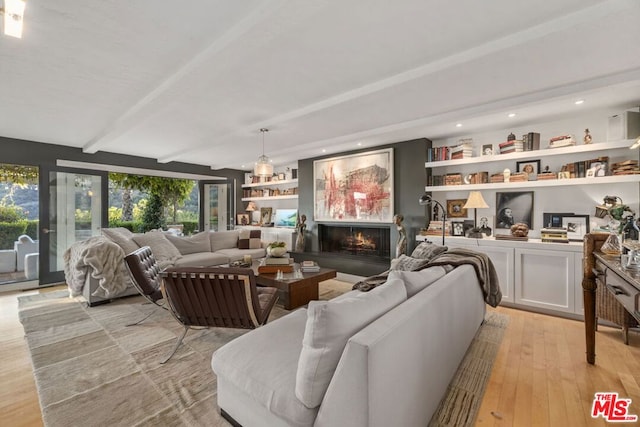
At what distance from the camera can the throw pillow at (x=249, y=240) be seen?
229 inches

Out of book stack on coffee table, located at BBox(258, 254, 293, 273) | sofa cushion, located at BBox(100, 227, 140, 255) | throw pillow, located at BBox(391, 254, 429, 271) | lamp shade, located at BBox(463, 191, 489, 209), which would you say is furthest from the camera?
sofa cushion, located at BBox(100, 227, 140, 255)

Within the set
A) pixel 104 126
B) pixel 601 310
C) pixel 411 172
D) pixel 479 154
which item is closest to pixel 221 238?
pixel 104 126

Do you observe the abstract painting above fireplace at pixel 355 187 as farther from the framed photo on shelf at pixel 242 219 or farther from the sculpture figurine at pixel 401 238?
the framed photo on shelf at pixel 242 219

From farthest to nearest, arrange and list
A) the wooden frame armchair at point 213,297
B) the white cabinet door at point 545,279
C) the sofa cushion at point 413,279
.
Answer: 1. the white cabinet door at point 545,279
2. the wooden frame armchair at point 213,297
3. the sofa cushion at point 413,279

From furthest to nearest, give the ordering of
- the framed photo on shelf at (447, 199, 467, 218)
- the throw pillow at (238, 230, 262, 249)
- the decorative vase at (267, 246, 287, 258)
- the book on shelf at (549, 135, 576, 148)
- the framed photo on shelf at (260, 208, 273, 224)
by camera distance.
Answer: the framed photo on shelf at (260, 208, 273, 224)
the throw pillow at (238, 230, 262, 249)
the framed photo on shelf at (447, 199, 467, 218)
the decorative vase at (267, 246, 287, 258)
the book on shelf at (549, 135, 576, 148)

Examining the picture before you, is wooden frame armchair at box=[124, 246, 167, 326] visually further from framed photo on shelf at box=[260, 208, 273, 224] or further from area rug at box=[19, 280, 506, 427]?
framed photo on shelf at box=[260, 208, 273, 224]

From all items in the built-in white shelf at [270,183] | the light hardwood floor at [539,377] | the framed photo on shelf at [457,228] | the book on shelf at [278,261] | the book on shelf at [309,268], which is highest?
the built-in white shelf at [270,183]

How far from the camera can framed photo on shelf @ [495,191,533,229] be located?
386 centimetres

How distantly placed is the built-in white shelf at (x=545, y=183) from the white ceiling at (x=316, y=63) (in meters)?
0.81

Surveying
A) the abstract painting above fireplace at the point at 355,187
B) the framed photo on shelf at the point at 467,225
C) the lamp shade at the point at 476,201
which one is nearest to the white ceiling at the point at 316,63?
the lamp shade at the point at 476,201

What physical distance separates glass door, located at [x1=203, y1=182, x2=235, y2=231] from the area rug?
438 centimetres

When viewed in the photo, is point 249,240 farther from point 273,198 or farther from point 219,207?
point 219,207

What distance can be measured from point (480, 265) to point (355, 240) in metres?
3.12

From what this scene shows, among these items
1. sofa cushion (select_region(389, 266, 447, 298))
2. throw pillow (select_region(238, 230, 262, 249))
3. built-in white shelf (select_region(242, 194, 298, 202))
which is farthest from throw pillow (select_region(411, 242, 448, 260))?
built-in white shelf (select_region(242, 194, 298, 202))
